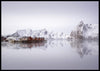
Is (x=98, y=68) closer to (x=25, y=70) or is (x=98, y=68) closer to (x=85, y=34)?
(x=25, y=70)

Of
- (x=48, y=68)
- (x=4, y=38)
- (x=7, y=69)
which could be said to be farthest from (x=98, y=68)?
(x=4, y=38)

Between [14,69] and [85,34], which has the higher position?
[85,34]

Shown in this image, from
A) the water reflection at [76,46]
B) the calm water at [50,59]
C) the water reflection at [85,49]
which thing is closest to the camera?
the calm water at [50,59]

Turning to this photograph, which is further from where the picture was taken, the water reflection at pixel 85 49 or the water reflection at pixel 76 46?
the water reflection at pixel 76 46

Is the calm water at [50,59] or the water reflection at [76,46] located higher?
the water reflection at [76,46]

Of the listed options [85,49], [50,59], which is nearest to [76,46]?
[85,49]

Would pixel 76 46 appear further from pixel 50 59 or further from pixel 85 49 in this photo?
pixel 50 59

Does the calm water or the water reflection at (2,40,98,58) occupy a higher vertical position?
the water reflection at (2,40,98,58)

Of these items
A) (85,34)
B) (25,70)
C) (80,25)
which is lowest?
(25,70)

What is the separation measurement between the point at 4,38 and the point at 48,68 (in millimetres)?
11515

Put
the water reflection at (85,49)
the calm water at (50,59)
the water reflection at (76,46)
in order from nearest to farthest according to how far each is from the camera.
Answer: the calm water at (50,59) → the water reflection at (85,49) → the water reflection at (76,46)

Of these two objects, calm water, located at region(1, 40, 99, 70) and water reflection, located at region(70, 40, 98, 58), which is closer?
calm water, located at region(1, 40, 99, 70)

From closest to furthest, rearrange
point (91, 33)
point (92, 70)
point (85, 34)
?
point (92, 70) < point (91, 33) < point (85, 34)

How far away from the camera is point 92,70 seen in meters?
1.89
